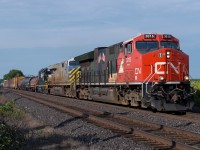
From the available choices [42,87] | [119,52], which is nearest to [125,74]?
[119,52]

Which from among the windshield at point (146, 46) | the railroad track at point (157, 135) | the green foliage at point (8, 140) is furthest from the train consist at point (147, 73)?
the green foliage at point (8, 140)

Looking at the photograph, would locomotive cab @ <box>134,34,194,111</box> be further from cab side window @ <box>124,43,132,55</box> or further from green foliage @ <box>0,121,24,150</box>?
green foliage @ <box>0,121,24,150</box>

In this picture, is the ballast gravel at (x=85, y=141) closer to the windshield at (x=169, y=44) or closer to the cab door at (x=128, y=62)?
the cab door at (x=128, y=62)

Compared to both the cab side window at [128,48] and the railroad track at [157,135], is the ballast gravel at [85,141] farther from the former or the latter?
the cab side window at [128,48]

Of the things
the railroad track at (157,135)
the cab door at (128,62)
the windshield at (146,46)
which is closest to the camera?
the railroad track at (157,135)

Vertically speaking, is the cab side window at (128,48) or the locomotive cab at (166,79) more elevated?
the cab side window at (128,48)

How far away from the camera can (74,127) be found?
1288cm

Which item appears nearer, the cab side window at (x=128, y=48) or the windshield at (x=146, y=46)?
the windshield at (x=146, y=46)

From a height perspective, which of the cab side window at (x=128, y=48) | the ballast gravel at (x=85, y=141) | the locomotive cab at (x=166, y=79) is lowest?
the ballast gravel at (x=85, y=141)

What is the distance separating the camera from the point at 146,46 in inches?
709

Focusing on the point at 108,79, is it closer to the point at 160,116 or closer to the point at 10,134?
the point at 160,116

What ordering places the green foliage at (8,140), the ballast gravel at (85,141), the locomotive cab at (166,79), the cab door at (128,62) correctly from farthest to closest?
the cab door at (128,62) → the locomotive cab at (166,79) → the ballast gravel at (85,141) → the green foliage at (8,140)

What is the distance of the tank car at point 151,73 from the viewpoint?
1648cm

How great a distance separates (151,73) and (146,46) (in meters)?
1.62
